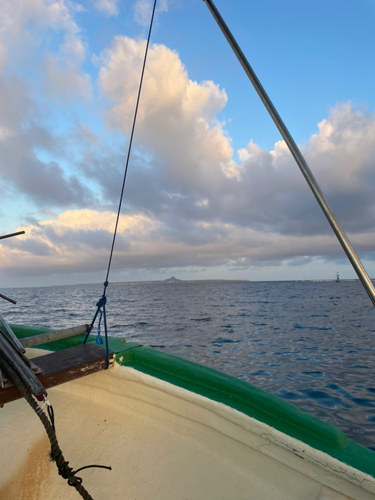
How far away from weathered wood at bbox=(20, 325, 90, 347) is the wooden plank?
1.68 ft

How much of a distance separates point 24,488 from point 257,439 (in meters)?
1.97

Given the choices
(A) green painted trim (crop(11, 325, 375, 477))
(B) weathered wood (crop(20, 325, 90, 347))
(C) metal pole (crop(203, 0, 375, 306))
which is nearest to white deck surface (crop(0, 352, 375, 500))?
(A) green painted trim (crop(11, 325, 375, 477))

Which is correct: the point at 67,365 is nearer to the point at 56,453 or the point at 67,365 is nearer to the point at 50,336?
the point at 50,336

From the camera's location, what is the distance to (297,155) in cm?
160

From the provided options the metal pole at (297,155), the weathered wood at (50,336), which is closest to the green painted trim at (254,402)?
the weathered wood at (50,336)

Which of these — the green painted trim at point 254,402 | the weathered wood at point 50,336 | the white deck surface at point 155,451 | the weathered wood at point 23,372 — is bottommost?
the white deck surface at point 155,451

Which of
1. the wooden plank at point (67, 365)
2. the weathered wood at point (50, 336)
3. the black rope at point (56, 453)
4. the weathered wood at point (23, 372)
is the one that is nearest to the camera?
the black rope at point (56, 453)

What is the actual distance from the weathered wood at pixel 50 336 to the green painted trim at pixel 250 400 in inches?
23.2

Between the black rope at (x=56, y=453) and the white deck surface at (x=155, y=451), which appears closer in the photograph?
the black rope at (x=56, y=453)

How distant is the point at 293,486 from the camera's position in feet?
6.47

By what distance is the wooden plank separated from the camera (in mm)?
2195

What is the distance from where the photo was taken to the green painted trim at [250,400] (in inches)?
74.7

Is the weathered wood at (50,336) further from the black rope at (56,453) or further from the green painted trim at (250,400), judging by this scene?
the black rope at (56,453)

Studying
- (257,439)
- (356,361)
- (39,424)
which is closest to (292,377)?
(356,361)
